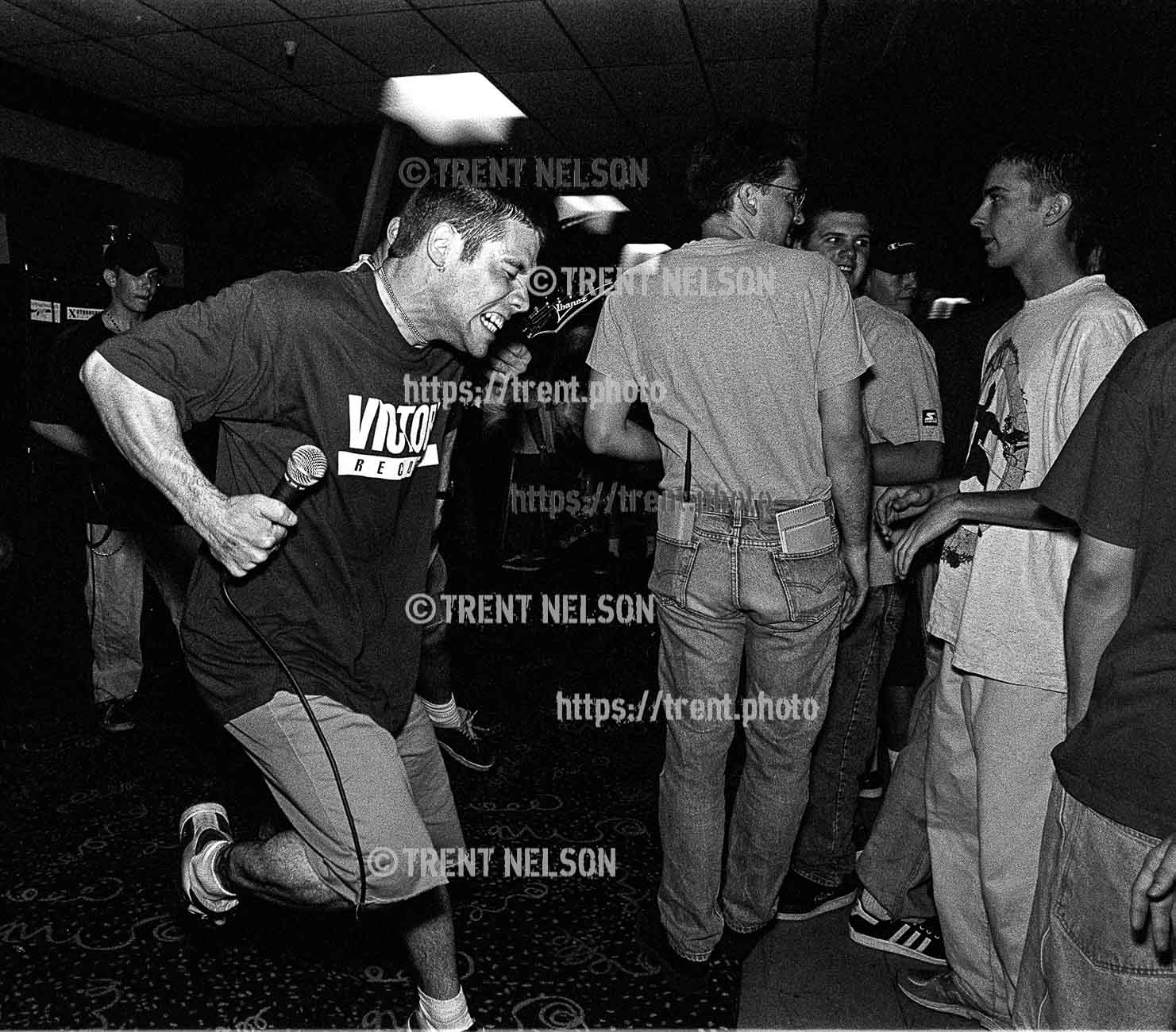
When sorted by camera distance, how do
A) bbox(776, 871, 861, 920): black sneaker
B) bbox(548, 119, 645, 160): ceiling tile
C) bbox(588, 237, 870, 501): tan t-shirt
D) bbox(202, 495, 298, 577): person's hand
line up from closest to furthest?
bbox(202, 495, 298, 577): person's hand, bbox(588, 237, 870, 501): tan t-shirt, bbox(776, 871, 861, 920): black sneaker, bbox(548, 119, 645, 160): ceiling tile

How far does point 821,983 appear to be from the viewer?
2.15m

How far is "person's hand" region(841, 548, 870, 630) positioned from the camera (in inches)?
86.8

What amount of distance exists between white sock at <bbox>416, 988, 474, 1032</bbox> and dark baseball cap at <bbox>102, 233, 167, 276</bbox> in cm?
→ 284

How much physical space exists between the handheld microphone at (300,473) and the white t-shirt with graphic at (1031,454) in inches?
48.5

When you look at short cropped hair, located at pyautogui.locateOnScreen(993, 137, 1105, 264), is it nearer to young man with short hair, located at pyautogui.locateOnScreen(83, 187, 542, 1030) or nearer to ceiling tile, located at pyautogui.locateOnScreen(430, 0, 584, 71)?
young man with short hair, located at pyautogui.locateOnScreen(83, 187, 542, 1030)

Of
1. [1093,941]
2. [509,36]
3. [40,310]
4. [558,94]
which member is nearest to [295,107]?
[558,94]

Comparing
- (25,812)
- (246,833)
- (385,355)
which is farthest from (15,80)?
(385,355)

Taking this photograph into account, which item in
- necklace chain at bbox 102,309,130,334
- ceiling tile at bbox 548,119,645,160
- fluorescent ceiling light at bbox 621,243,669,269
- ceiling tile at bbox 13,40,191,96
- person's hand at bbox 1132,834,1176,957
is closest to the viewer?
person's hand at bbox 1132,834,1176,957

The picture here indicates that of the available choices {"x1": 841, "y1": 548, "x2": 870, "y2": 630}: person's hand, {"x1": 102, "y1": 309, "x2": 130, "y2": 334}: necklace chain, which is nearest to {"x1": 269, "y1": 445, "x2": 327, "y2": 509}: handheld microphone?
{"x1": 841, "y1": 548, "x2": 870, "y2": 630}: person's hand

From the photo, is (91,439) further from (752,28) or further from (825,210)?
(752,28)

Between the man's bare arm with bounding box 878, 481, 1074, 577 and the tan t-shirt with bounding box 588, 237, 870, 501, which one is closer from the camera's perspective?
the man's bare arm with bounding box 878, 481, 1074, 577

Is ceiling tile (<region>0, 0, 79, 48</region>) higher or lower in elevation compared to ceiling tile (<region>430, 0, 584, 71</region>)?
lower

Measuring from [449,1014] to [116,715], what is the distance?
7.64ft

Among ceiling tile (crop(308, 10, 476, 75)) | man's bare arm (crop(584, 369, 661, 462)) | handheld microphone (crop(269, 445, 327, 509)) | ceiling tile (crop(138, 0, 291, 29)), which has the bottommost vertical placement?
handheld microphone (crop(269, 445, 327, 509))
